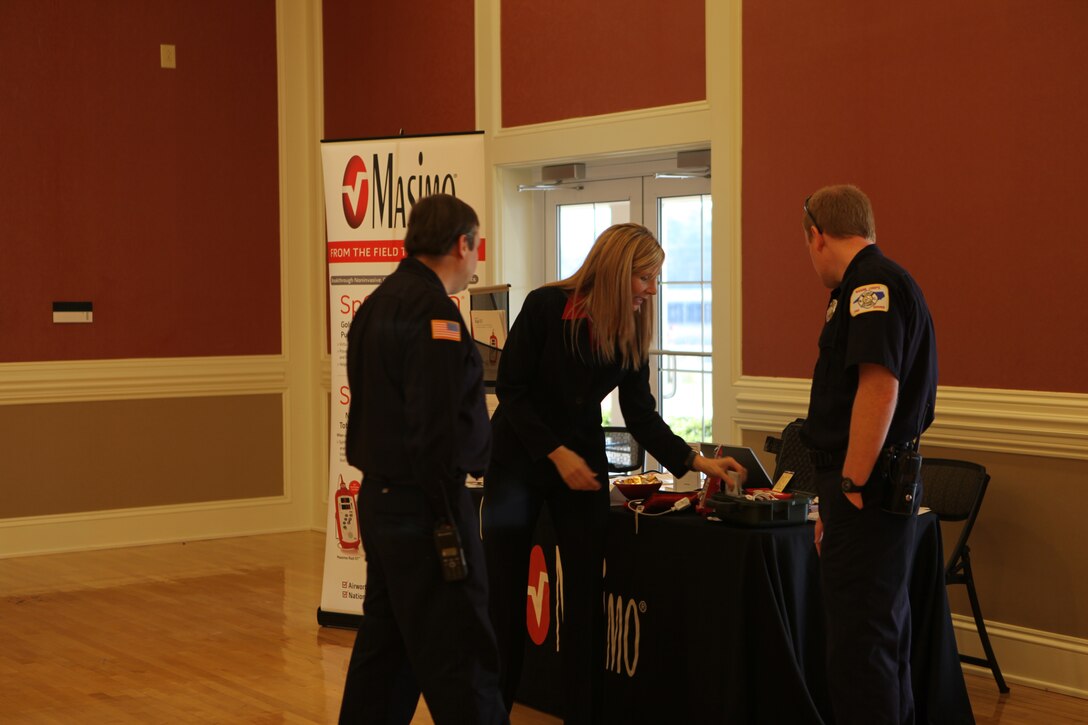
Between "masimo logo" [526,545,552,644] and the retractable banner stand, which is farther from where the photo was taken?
the retractable banner stand

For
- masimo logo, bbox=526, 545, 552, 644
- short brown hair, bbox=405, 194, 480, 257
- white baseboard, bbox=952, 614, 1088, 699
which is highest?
short brown hair, bbox=405, 194, 480, 257

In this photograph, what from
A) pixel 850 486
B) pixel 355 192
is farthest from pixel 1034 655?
pixel 355 192

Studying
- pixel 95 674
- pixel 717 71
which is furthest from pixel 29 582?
pixel 717 71

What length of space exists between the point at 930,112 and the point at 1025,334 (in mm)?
921

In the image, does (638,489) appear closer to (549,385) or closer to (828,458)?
(549,385)

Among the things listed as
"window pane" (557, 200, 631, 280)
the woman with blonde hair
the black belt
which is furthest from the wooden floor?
"window pane" (557, 200, 631, 280)

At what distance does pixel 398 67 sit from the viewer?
7117mm

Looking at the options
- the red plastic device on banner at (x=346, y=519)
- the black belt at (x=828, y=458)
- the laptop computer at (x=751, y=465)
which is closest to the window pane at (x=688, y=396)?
the red plastic device on banner at (x=346, y=519)

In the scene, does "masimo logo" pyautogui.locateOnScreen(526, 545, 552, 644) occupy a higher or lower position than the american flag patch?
lower

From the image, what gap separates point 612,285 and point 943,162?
6.34 feet

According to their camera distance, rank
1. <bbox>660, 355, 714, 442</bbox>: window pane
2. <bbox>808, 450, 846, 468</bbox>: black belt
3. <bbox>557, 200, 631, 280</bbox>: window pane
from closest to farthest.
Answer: <bbox>808, 450, 846, 468</bbox>: black belt, <bbox>660, 355, 714, 442</bbox>: window pane, <bbox>557, 200, 631, 280</bbox>: window pane

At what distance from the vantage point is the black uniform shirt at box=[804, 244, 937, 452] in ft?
9.30

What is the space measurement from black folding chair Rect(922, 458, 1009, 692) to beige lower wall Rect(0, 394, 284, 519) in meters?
4.45

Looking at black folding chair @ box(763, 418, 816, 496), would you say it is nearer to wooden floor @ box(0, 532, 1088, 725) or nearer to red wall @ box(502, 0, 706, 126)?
wooden floor @ box(0, 532, 1088, 725)
